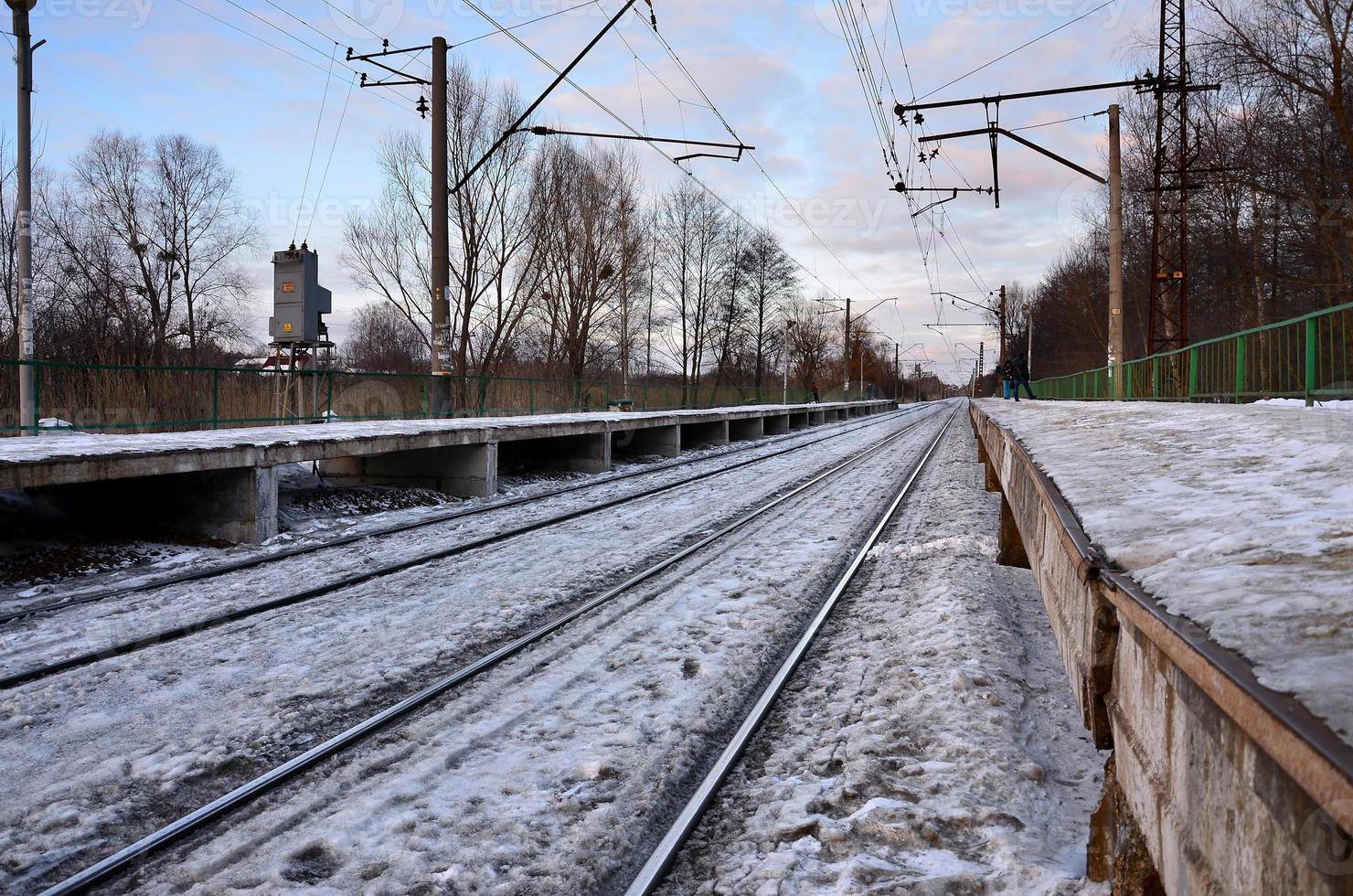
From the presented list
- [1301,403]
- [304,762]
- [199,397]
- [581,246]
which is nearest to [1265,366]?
[1301,403]

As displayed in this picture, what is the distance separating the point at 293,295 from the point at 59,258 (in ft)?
68.5

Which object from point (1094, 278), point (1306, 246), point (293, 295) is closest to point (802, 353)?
point (1094, 278)

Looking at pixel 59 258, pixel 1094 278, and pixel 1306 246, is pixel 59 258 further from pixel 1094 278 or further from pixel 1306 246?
pixel 1094 278

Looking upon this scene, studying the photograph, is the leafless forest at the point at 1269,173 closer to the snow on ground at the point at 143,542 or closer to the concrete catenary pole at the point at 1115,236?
the concrete catenary pole at the point at 1115,236

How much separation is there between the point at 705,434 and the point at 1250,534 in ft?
77.1

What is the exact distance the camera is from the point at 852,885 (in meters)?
2.69

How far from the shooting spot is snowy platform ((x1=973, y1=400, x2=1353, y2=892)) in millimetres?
1141

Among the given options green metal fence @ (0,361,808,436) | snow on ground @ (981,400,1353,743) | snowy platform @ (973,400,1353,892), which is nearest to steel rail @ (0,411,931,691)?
snowy platform @ (973,400,1353,892)

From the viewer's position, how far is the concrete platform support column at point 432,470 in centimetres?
→ 1247

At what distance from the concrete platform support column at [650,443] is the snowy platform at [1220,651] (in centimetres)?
1675

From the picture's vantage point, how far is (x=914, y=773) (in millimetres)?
3461

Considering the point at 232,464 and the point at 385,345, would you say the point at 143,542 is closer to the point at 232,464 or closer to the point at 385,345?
the point at 232,464

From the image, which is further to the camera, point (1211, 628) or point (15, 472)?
point (15, 472)

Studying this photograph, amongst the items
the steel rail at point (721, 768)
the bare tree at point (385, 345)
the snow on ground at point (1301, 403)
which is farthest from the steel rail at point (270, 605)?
the bare tree at point (385, 345)
